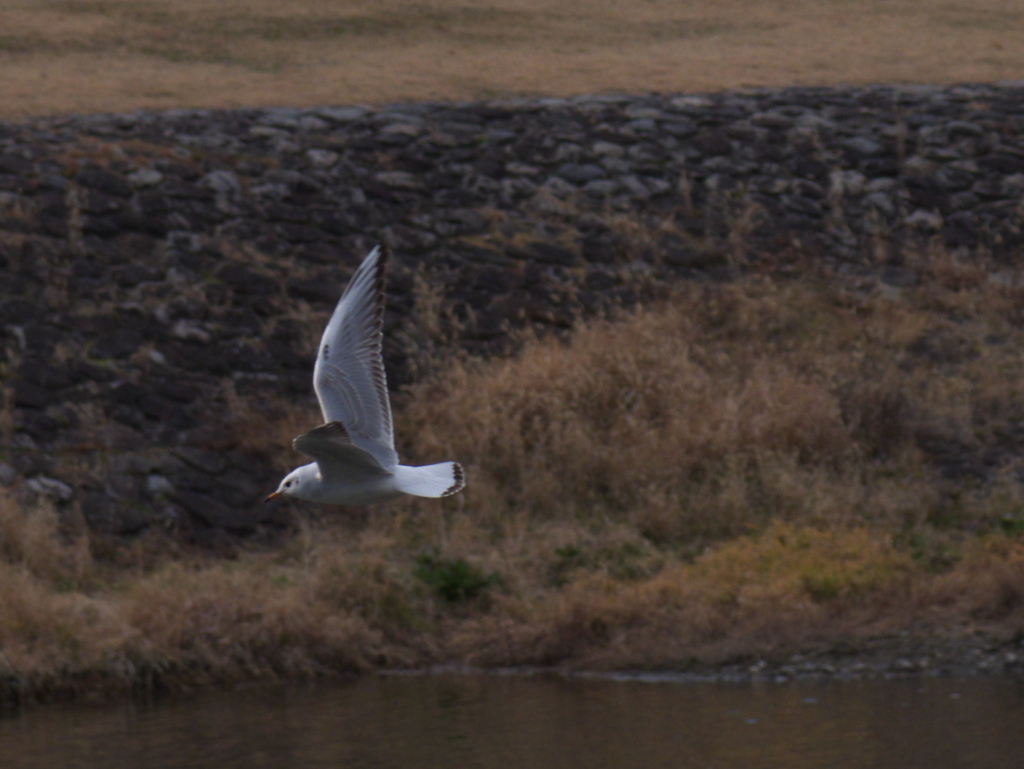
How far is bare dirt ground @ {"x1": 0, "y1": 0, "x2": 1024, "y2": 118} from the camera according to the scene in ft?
68.0

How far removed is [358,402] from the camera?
8.62m

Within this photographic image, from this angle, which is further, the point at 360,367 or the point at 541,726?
the point at 541,726

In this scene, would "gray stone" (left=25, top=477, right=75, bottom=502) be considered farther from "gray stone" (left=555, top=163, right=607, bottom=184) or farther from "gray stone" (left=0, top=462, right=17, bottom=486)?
"gray stone" (left=555, top=163, right=607, bottom=184)

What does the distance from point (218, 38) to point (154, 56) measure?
5.62 ft

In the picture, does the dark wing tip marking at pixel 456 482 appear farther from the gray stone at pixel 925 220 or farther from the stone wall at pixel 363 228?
the gray stone at pixel 925 220

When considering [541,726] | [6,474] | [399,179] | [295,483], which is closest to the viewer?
[295,483]

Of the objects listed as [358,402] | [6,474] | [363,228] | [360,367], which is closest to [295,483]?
[358,402]

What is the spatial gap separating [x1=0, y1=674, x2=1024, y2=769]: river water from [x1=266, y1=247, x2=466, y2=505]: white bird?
5.34 ft

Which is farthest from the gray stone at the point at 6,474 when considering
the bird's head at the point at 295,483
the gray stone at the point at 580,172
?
the gray stone at the point at 580,172

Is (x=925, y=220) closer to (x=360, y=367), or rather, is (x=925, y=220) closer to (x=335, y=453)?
(x=360, y=367)

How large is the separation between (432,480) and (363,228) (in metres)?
9.19

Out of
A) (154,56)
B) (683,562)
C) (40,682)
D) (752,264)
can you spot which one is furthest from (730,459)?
(154,56)

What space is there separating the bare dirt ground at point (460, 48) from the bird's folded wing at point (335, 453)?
1189cm

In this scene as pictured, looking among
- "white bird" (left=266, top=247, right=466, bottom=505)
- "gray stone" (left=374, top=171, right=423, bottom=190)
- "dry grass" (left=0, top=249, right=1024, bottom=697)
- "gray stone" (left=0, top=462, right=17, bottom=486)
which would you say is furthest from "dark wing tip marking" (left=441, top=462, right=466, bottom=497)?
"gray stone" (left=374, top=171, right=423, bottom=190)
